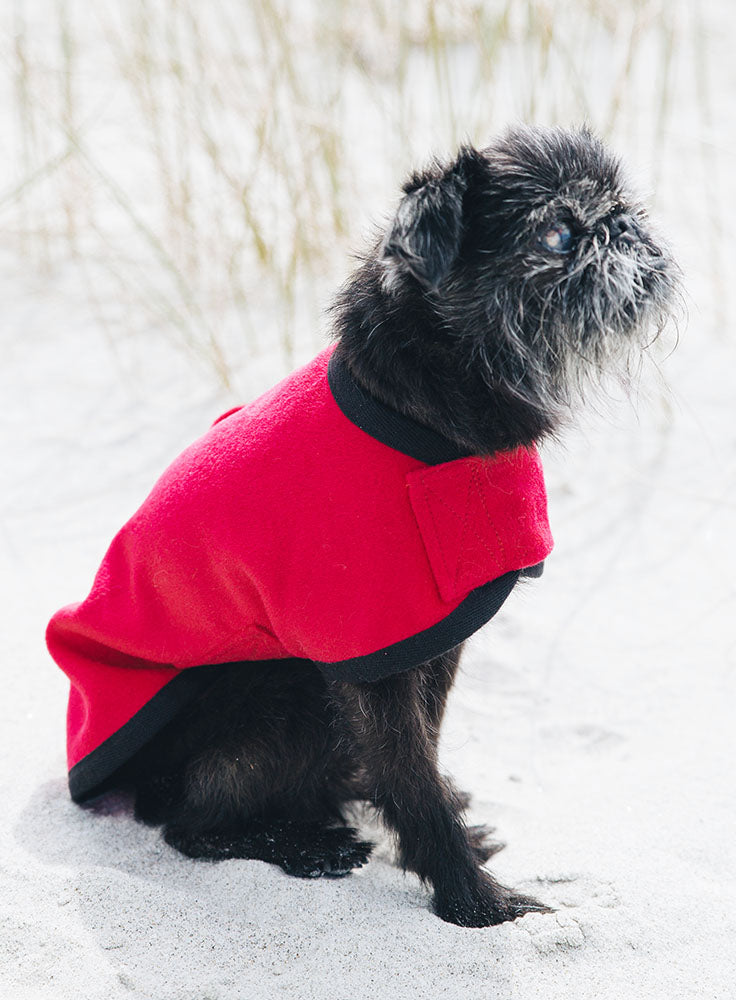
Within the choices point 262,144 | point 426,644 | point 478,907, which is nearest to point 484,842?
point 478,907

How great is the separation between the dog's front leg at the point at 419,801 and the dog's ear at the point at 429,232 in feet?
2.37

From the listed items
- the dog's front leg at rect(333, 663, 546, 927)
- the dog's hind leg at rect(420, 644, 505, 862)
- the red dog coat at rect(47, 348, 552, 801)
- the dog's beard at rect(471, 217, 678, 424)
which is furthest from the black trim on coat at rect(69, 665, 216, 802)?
the dog's beard at rect(471, 217, 678, 424)

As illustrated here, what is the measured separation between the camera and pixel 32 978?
5.41 ft

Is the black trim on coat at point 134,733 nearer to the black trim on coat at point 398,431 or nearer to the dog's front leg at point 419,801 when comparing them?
the dog's front leg at point 419,801

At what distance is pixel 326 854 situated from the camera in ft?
6.79

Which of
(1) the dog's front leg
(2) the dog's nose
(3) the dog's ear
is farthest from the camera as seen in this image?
(1) the dog's front leg

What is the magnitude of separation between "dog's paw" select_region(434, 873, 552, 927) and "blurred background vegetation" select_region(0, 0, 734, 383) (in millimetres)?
2165

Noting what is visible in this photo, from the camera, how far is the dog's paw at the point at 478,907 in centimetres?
190

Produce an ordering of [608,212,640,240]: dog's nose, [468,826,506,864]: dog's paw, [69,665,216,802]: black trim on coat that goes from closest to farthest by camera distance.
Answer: [608,212,640,240]: dog's nose < [69,665,216,802]: black trim on coat < [468,826,506,864]: dog's paw

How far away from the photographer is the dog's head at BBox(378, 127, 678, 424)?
1615 millimetres

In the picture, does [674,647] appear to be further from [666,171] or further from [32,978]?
[666,171]

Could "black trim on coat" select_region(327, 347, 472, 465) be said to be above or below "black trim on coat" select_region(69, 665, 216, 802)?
above

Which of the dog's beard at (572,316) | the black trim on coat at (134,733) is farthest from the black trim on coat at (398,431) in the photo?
the black trim on coat at (134,733)

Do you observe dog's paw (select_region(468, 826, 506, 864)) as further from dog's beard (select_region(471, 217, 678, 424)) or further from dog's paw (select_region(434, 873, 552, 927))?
dog's beard (select_region(471, 217, 678, 424))
